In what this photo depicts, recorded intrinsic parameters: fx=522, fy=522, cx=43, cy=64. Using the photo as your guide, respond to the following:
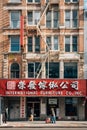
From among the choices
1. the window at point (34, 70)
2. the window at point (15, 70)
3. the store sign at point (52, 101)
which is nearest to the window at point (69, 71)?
the store sign at point (52, 101)

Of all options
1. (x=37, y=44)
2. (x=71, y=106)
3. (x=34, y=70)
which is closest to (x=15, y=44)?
(x=37, y=44)

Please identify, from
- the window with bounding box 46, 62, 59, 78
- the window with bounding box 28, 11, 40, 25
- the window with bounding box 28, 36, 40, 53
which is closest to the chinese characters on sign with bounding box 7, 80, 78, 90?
the window with bounding box 46, 62, 59, 78

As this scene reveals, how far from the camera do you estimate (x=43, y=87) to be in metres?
57.8

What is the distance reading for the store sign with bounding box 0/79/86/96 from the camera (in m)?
57.8

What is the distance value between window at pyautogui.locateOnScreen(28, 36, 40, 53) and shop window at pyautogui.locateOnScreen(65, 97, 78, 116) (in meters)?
6.73

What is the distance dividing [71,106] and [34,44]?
326 inches

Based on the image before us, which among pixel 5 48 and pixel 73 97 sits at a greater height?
pixel 5 48

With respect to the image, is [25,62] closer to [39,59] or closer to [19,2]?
[39,59]

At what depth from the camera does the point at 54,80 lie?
57.9 metres

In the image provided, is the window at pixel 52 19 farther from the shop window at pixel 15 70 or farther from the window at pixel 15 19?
the shop window at pixel 15 70

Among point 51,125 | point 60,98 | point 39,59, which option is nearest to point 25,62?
point 39,59

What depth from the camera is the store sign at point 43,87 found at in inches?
2274

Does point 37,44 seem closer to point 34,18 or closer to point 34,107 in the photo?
point 34,18

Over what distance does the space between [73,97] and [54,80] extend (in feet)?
11.0
